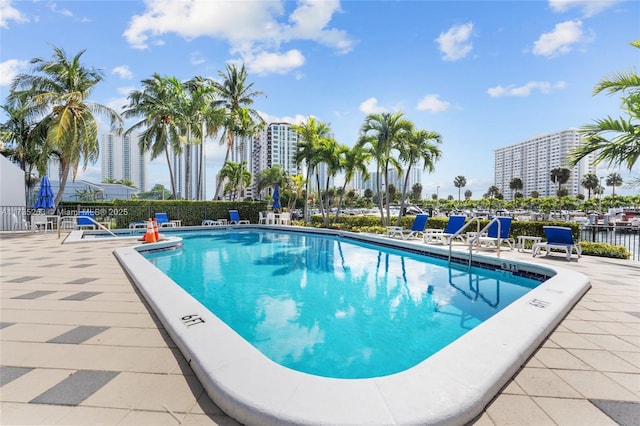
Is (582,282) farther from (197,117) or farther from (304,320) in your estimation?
(197,117)

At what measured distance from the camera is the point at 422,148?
53.6 ft

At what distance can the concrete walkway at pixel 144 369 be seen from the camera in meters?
1.85

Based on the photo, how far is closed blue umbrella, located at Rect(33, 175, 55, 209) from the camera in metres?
14.2

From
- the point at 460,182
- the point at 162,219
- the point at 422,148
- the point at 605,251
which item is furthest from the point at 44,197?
the point at 460,182

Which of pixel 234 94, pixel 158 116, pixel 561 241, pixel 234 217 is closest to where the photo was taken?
pixel 561 241

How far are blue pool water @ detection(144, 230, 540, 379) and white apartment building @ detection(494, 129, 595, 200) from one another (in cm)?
9648

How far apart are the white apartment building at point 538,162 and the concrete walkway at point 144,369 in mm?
100053

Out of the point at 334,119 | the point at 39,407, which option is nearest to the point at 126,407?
the point at 39,407

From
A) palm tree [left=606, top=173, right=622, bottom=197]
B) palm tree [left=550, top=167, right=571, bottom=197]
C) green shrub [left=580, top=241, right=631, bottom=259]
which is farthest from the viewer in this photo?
palm tree [left=606, top=173, right=622, bottom=197]

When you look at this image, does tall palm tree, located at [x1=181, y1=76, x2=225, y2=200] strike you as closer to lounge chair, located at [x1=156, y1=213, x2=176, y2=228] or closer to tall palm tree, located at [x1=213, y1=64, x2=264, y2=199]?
tall palm tree, located at [x1=213, y1=64, x2=264, y2=199]

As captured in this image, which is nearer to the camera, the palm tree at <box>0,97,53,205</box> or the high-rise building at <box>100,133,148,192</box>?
the palm tree at <box>0,97,53,205</box>

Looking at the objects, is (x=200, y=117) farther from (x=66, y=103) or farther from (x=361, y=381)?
(x=361, y=381)

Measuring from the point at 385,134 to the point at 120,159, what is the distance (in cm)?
9773

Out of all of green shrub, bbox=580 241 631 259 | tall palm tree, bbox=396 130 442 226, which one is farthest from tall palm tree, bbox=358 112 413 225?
green shrub, bbox=580 241 631 259
